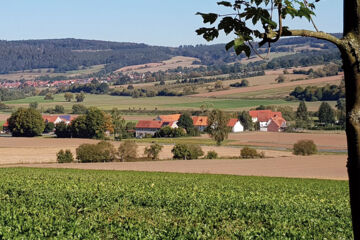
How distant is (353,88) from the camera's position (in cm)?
456

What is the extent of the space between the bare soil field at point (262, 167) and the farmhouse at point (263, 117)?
55.3m

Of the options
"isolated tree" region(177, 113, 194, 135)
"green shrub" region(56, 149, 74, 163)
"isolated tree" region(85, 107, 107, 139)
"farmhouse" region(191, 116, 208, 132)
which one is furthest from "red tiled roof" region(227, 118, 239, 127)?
"green shrub" region(56, 149, 74, 163)

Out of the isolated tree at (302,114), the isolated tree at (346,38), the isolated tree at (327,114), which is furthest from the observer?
the isolated tree at (302,114)

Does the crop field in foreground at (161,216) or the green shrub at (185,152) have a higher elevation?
the crop field in foreground at (161,216)

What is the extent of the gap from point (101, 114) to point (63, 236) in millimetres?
82456

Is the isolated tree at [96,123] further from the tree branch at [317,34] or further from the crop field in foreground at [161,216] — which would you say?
the tree branch at [317,34]

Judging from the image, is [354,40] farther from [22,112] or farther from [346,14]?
[22,112]

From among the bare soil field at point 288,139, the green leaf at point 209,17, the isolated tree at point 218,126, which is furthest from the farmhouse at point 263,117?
the green leaf at point 209,17

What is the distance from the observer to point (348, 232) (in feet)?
41.4

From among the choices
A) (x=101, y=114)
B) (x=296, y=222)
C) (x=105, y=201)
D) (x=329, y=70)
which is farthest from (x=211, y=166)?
(x=329, y=70)

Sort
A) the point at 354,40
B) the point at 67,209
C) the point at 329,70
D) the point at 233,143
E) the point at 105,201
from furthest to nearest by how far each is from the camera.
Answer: the point at 329,70 < the point at 233,143 < the point at 105,201 < the point at 67,209 < the point at 354,40

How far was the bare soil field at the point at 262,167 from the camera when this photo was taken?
4606 cm

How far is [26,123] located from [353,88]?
96970mm

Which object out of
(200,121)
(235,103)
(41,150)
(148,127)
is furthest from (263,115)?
(41,150)
